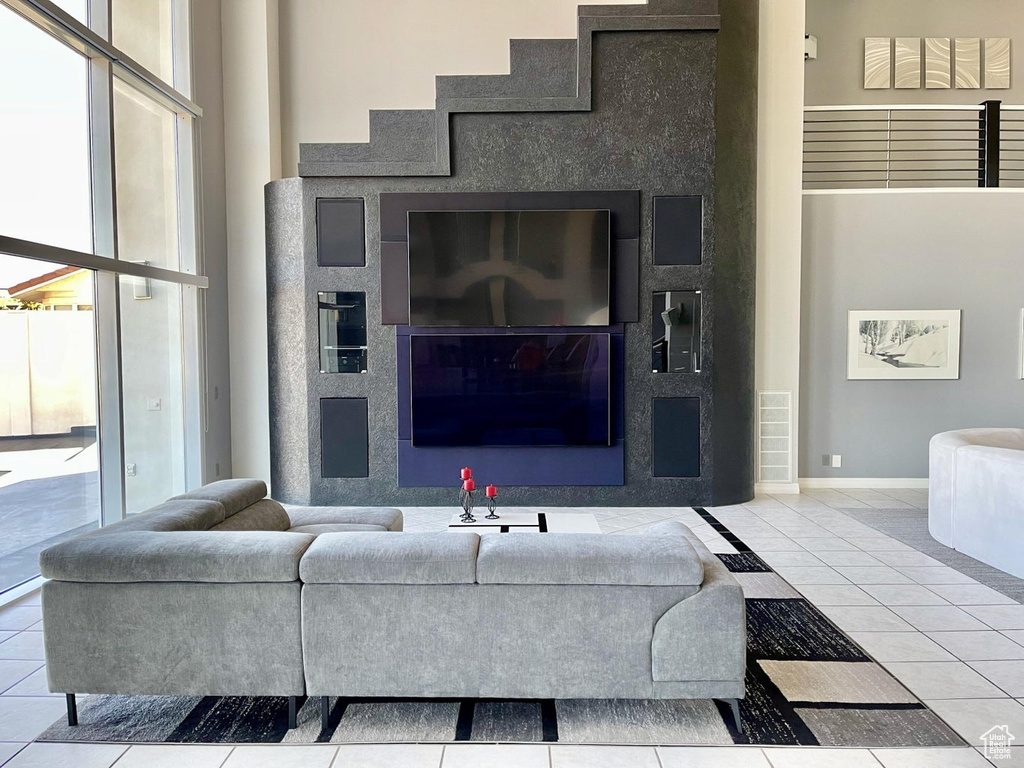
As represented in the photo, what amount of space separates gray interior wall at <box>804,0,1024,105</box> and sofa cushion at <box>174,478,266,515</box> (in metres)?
7.45

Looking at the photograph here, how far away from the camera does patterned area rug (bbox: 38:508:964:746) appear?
2.45 metres

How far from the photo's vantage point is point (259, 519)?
3510 mm

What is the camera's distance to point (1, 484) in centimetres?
399

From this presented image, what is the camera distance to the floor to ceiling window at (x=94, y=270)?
4.11 meters

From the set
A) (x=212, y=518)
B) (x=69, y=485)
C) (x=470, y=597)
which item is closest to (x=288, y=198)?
(x=69, y=485)

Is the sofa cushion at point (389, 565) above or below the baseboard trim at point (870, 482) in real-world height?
above

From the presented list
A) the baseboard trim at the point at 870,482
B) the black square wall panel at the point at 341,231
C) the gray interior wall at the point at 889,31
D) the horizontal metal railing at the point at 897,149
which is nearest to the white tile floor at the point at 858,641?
the baseboard trim at the point at 870,482

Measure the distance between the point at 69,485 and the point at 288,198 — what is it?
9.66 feet

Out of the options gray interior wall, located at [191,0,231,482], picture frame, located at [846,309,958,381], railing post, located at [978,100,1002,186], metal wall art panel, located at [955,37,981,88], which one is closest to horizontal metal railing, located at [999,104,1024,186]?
metal wall art panel, located at [955,37,981,88]

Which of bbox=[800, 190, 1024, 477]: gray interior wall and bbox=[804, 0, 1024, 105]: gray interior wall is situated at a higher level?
bbox=[804, 0, 1024, 105]: gray interior wall

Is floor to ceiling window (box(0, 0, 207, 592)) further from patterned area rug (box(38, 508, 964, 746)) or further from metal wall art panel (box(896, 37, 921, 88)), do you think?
metal wall art panel (box(896, 37, 921, 88))

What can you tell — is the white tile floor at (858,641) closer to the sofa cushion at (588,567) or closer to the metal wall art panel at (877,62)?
the sofa cushion at (588,567)

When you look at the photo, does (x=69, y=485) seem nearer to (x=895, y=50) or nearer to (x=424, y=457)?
(x=424, y=457)

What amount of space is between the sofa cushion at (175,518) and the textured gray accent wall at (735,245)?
4291mm
